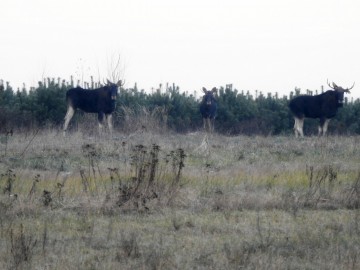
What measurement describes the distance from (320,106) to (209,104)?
4.88 meters

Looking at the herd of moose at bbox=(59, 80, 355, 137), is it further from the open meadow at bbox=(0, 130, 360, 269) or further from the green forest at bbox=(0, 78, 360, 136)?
the open meadow at bbox=(0, 130, 360, 269)

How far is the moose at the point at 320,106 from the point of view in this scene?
3000 centimetres

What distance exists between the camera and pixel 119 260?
7820 mm

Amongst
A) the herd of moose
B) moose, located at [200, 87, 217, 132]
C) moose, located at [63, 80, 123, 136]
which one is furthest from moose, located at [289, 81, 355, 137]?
moose, located at [63, 80, 123, 136]

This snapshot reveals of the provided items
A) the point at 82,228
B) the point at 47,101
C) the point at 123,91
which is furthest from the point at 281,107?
the point at 82,228

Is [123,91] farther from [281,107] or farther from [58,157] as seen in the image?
[58,157]

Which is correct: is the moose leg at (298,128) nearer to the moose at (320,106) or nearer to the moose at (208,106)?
the moose at (320,106)

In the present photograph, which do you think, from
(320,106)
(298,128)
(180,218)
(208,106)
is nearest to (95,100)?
(208,106)

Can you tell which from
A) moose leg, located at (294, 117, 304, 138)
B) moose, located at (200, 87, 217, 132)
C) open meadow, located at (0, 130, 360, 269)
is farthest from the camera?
moose, located at (200, 87, 217, 132)

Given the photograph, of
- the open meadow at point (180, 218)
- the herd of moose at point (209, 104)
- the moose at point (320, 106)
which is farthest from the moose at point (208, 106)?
the open meadow at point (180, 218)

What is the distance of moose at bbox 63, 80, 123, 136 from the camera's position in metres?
29.4

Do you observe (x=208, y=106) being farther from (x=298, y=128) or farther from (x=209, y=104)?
(x=298, y=128)

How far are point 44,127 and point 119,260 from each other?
21552mm

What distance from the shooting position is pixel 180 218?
10.2m
